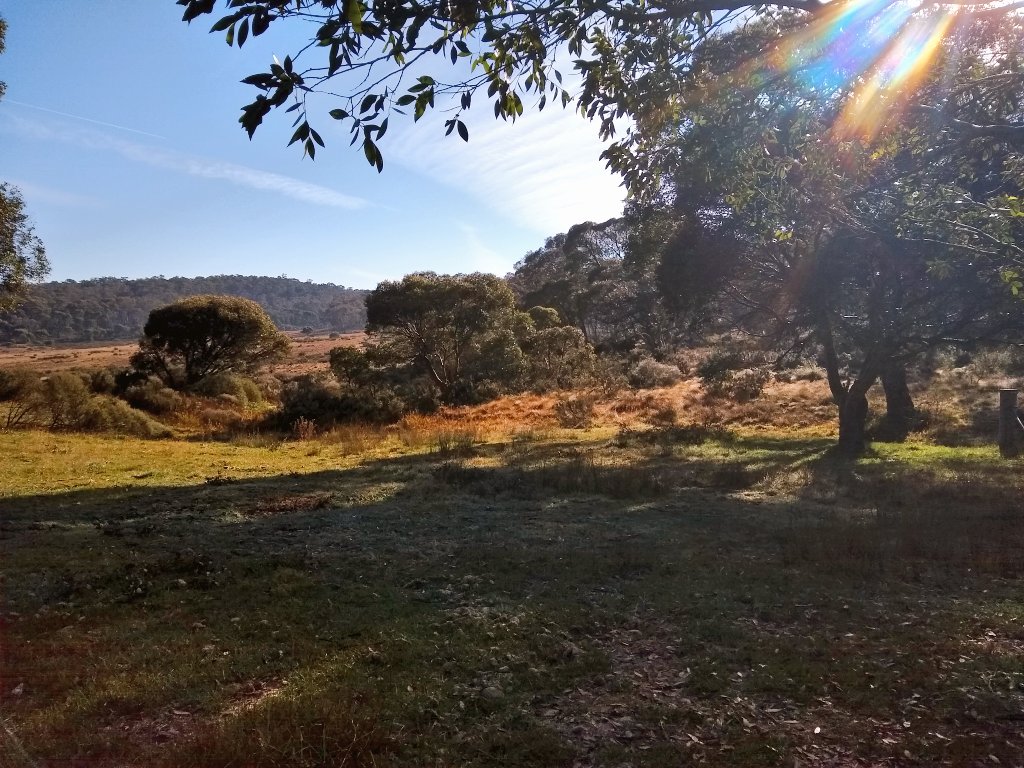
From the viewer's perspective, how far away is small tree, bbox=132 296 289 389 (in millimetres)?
28766

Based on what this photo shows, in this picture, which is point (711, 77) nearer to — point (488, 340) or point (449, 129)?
→ point (449, 129)

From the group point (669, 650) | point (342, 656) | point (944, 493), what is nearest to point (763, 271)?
point (944, 493)

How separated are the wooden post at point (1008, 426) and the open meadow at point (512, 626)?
417 centimetres

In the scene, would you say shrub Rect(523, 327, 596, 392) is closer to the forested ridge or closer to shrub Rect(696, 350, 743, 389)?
shrub Rect(696, 350, 743, 389)

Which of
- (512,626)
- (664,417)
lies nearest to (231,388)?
(664,417)

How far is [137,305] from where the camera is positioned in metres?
110

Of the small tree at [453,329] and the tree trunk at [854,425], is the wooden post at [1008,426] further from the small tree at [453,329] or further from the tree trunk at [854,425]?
A: the small tree at [453,329]

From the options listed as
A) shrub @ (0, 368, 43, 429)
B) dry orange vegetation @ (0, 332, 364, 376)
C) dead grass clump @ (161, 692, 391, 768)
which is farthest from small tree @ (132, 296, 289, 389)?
dead grass clump @ (161, 692, 391, 768)

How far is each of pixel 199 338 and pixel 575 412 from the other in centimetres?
1729

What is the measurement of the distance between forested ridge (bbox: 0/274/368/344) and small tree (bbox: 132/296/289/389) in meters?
38.2

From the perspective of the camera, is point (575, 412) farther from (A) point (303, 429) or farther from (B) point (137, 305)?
(B) point (137, 305)

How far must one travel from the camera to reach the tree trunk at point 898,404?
1722cm

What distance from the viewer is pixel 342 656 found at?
12.8 ft

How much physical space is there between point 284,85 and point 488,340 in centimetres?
2554
